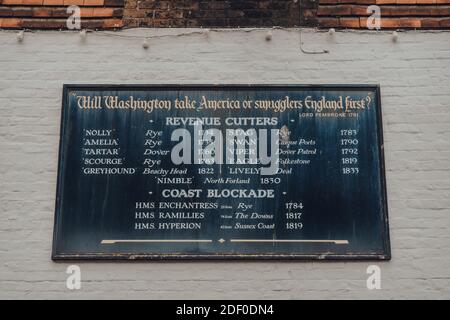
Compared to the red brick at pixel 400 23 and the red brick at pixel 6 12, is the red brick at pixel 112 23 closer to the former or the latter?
the red brick at pixel 6 12

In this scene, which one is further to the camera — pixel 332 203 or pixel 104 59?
pixel 104 59

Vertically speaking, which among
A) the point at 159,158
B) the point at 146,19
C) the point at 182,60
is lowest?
the point at 159,158

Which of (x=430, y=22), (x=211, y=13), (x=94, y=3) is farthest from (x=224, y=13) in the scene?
(x=430, y=22)

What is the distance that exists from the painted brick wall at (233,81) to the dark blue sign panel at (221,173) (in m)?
0.12

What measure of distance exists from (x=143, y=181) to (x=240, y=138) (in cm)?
99

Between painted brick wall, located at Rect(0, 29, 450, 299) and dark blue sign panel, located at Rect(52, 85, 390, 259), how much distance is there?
0.40 feet

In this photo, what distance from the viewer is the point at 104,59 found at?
6441mm

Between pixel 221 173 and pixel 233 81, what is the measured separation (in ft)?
3.03

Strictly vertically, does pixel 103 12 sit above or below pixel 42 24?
above

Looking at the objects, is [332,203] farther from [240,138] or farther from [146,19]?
[146,19]

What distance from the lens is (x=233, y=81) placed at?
20.9 feet

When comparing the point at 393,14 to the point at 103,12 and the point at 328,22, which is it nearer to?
the point at 328,22

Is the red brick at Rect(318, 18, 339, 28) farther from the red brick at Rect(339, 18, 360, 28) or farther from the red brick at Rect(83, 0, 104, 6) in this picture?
the red brick at Rect(83, 0, 104, 6)
